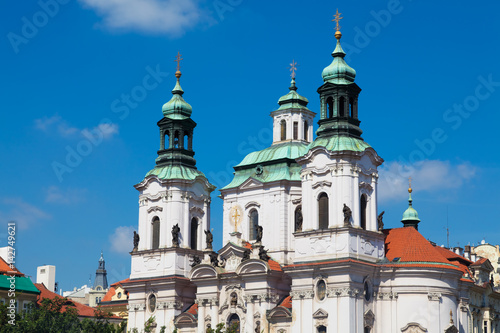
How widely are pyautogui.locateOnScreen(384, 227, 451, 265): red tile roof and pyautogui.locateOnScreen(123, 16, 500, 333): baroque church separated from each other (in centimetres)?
11

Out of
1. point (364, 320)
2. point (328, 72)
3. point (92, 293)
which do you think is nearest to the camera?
point (364, 320)

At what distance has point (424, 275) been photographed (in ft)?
188

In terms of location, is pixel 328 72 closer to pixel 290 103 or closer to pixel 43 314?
pixel 290 103

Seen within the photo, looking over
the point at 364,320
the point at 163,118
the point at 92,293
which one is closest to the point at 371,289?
the point at 364,320

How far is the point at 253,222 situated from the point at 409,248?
12.5 metres

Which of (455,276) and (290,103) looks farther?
(290,103)

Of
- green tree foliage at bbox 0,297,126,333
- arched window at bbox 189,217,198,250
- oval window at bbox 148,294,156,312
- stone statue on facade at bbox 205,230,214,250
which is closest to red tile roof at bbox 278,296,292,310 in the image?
stone statue on facade at bbox 205,230,214,250

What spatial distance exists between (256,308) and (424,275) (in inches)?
449

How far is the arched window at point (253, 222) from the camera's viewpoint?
65.2 m

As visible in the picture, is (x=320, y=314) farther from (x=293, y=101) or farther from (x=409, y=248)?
(x=293, y=101)

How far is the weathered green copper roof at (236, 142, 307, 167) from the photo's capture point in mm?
65438

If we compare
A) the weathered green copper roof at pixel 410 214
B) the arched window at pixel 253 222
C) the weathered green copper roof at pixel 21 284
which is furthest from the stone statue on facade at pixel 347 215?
the weathered green copper roof at pixel 21 284

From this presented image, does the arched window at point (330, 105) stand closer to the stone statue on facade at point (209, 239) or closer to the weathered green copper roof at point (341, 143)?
the weathered green copper roof at point (341, 143)

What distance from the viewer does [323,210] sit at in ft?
189
